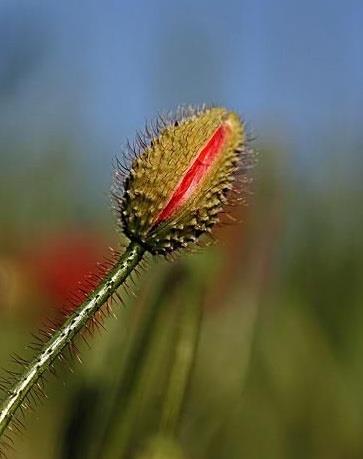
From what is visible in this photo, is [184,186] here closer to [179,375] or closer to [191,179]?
[191,179]

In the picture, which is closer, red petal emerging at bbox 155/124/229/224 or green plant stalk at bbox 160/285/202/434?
red petal emerging at bbox 155/124/229/224

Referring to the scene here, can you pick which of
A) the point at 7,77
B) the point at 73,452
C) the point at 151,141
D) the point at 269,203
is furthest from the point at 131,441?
the point at 7,77

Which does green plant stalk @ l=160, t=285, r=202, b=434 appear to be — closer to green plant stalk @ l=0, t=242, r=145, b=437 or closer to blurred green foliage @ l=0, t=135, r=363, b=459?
blurred green foliage @ l=0, t=135, r=363, b=459

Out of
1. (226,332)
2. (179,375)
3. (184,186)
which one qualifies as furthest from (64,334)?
(226,332)

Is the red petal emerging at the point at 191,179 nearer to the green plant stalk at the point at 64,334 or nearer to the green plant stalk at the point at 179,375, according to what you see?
the green plant stalk at the point at 64,334

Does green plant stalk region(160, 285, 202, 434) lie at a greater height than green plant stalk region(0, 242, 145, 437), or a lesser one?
greater

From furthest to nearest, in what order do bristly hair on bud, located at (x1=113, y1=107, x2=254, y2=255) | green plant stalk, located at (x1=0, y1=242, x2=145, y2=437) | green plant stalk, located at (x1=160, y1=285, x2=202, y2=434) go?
green plant stalk, located at (x1=160, y1=285, x2=202, y2=434)
bristly hair on bud, located at (x1=113, y1=107, x2=254, y2=255)
green plant stalk, located at (x1=0, y1=242, x2=145, y2=437)

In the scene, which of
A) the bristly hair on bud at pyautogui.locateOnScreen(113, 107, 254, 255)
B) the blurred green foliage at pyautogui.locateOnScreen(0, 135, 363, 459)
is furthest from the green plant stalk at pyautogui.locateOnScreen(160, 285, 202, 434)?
the bristly hair on bud at pyautogui.locateOnScreen(113, 107, 254, 255)
